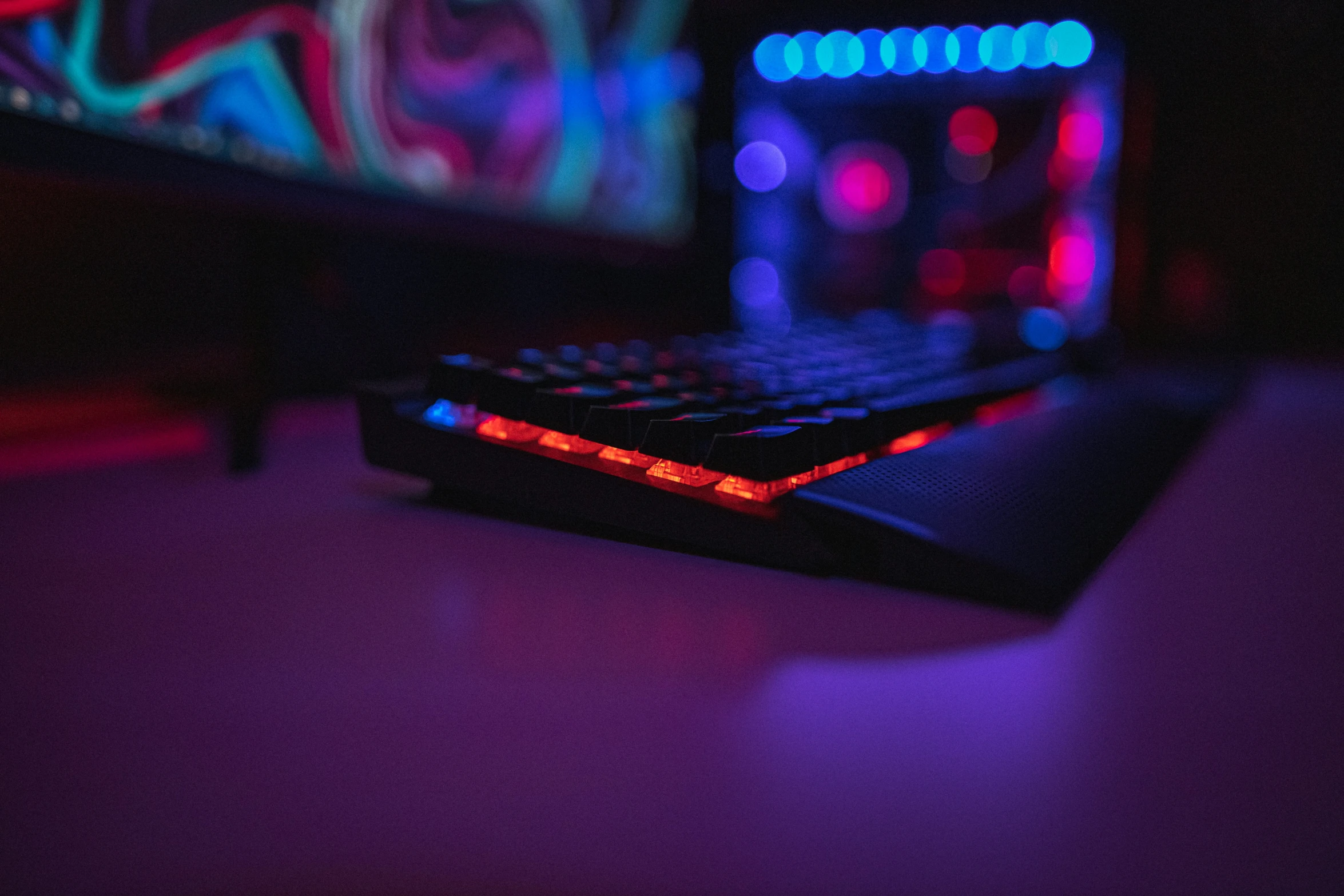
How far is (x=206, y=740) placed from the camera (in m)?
0.24

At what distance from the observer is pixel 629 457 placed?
1.32ft

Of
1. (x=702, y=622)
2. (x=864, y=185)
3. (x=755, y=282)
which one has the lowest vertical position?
(x=702, y=622)

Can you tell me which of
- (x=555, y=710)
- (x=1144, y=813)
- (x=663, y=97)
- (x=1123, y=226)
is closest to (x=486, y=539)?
(x=555, y=710)

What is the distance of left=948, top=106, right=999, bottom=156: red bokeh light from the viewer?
1159 mm

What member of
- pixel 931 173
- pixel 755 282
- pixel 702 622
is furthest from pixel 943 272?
pixel 702 622

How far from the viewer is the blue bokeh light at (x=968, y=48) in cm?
108

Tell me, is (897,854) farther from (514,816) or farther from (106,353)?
(106,353)

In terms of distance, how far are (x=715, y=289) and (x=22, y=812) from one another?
109 cm

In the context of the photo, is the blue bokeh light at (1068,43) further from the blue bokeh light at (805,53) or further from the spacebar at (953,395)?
the spacebar at (953,395)

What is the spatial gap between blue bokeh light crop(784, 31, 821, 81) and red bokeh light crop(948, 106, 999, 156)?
0.19 meters

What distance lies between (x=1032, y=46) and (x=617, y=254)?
547mm

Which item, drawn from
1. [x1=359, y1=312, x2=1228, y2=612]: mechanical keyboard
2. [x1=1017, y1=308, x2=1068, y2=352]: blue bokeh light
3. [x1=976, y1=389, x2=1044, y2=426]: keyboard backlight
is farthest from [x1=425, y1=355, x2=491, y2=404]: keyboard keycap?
[x1=1017, y1=308, x2=1068, y2=352]: blue bokeh light

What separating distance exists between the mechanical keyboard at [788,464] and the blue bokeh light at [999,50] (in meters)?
0.65

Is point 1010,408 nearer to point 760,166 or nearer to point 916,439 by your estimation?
point 916,439
